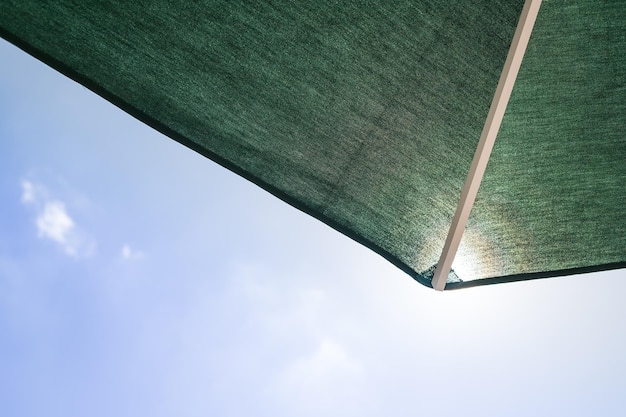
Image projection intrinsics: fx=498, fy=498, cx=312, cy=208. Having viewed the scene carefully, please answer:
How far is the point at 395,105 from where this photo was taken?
128 cm

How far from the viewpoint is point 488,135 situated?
1.13 metres

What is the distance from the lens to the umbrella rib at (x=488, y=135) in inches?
42.3

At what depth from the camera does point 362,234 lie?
51.7 inches

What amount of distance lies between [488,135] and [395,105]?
26cm

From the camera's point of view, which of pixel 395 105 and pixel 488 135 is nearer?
pixel 488 135

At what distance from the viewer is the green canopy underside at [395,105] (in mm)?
1134

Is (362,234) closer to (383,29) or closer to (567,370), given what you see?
(383,29)

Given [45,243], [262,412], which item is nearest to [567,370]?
[262,412]

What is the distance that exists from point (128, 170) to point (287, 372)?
2854mm

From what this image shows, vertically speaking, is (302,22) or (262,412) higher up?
(262,412)

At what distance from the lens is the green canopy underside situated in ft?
3.72

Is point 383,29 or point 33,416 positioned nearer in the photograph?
point 383,29

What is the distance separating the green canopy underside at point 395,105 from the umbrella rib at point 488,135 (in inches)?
3.2

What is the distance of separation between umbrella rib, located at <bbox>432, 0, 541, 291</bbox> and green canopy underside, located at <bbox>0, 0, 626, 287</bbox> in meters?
0.08
